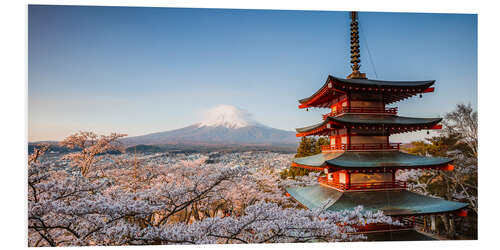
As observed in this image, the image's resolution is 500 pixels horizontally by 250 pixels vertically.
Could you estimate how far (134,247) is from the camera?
372 cm

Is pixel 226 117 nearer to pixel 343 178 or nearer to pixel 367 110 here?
pixel 343 178

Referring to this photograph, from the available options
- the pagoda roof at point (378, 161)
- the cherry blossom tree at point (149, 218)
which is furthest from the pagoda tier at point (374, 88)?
the cherry blossom tree at point (149, 218)

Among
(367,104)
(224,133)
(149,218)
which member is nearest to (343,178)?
(367,104)

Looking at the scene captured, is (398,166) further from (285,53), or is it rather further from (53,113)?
(53,113)

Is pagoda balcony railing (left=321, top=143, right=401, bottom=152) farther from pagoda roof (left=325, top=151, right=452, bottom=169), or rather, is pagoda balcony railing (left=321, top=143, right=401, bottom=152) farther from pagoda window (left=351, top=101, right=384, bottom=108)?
pagoda window (left=351, top=101, right=384, bottom=108)

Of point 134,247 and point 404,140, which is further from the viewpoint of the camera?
point 404,140

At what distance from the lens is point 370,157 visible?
397 cm

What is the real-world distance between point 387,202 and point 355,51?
2.68 meters

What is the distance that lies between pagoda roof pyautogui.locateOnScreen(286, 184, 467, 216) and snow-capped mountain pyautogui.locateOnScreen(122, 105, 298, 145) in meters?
2.21

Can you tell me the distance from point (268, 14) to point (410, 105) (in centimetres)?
326

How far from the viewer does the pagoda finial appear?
170 inches

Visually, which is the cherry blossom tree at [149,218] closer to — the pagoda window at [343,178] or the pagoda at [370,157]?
the pagoda at [370,157]

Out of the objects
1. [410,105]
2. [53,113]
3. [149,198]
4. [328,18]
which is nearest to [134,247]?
[149,198]

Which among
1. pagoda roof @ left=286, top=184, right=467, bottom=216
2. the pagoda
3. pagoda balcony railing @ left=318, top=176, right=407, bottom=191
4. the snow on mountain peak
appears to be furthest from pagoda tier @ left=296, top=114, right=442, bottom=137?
the snow on mountain peak
